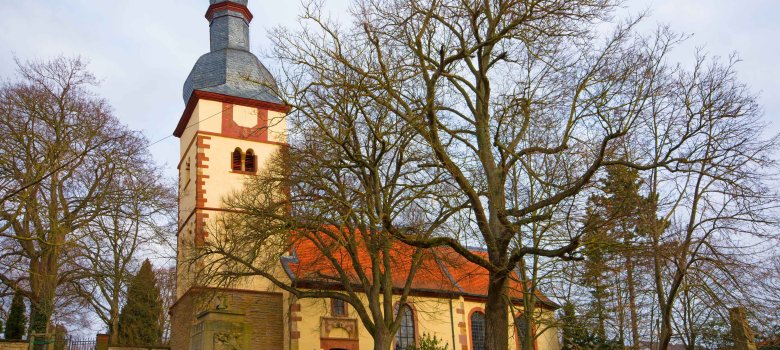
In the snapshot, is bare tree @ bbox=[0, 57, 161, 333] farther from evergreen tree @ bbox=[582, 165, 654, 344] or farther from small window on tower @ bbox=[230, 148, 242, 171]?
evergreen tree @ bbox=[582, 165, 654, 344]

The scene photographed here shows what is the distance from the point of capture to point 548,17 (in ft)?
35.9

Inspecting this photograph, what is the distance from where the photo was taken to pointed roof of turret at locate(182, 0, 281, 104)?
27641 mm

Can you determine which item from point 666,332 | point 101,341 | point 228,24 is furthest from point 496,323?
point 228,24

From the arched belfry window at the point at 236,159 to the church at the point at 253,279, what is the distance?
0.04 m

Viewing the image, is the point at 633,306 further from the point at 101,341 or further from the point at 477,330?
the point at 101,341

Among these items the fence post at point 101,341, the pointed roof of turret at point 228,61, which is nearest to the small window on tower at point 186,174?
the pointed roof of turret at point 228,61

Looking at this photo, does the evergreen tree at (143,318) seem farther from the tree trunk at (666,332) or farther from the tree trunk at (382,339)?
the tree trunk at (666,332)

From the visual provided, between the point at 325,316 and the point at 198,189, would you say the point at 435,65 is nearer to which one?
the point at 325,316

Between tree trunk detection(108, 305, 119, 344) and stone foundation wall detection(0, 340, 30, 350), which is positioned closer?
stone foundation wall detection(0, 340, 30, 350)

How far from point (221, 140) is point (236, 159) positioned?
35.6 inches

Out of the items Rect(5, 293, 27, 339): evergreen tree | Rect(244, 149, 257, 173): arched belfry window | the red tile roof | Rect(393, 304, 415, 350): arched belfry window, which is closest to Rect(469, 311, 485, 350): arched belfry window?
the red tile roof

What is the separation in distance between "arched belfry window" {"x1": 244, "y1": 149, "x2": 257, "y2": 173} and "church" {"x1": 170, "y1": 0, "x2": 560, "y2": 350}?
0.12ft

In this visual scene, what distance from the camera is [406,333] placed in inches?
1016

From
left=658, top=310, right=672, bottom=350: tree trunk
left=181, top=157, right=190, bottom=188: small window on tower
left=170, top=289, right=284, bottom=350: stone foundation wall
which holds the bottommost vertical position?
left=658, top=310, right=672, bottom=350: tree trunk
